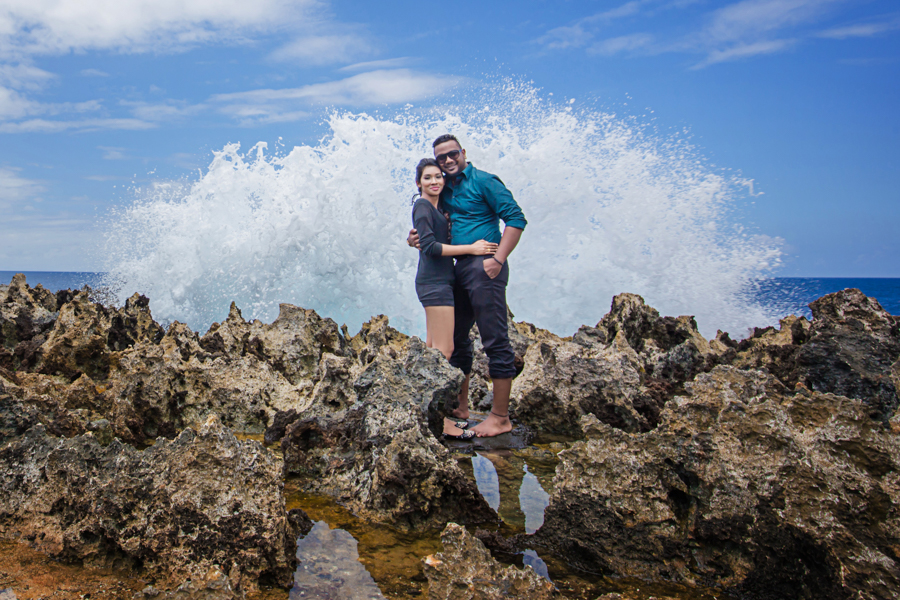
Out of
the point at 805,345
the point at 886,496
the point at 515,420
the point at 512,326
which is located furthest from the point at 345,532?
the point at 512,326

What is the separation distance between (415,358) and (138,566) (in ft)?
7.36

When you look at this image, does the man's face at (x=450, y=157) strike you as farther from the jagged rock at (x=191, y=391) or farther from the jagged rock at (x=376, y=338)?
the jagged rock at (x=191, y=391)

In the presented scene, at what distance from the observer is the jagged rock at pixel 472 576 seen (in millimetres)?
1821

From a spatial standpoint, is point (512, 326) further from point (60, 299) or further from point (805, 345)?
point (60, 299)

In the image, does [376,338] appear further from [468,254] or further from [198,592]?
[198,592]

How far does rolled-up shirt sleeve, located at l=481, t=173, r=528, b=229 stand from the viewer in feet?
15.0

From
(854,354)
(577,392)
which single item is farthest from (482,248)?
(854,354)

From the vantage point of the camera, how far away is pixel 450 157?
4.73m

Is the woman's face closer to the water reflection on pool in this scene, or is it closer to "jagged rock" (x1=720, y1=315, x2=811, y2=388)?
the water reflection on pool

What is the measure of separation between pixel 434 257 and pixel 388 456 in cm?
213

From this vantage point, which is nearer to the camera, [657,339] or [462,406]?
[462,406]

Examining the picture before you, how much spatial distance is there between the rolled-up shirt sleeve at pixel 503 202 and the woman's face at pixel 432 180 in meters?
0.35

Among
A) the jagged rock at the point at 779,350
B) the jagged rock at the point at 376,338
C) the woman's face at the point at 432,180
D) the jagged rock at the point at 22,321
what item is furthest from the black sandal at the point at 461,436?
the jagged rock at the point at 22,321

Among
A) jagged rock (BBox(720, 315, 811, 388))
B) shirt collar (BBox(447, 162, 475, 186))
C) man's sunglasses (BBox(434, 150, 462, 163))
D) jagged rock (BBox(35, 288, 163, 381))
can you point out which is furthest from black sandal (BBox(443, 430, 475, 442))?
jagged rock (BBox(35, 288, 163, 381))
